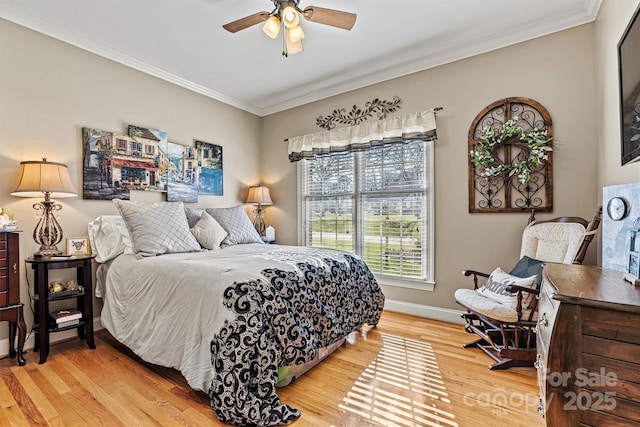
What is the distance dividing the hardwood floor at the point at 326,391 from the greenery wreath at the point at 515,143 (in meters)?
1.59

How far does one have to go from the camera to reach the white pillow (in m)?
2.67

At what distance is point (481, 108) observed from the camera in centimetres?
293

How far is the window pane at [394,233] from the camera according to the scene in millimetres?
3311

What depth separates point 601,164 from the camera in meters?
2.32

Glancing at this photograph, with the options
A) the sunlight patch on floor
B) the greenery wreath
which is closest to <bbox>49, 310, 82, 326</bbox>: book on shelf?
the sunlight patch on floor

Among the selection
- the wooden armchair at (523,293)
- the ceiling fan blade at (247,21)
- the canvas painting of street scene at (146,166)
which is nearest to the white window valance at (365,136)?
the canvas painting of street scene at (146,166)

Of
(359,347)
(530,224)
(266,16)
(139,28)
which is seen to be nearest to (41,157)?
(139,28)

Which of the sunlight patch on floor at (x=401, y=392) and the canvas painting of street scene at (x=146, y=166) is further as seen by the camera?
the canvas painting of street scene at (x=146, y=166)

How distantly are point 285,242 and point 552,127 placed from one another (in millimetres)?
3335

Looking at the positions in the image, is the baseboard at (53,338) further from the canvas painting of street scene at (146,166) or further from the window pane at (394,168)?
the window pane at (394,168)

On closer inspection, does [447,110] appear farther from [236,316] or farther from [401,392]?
[236,316]

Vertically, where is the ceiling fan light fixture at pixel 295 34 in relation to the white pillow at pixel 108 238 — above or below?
above

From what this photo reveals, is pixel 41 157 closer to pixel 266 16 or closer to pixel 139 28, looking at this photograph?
pixel 139 28

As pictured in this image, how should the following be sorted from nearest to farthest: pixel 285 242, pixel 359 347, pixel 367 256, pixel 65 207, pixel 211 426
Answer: pixel 211 426, pixel 359 347, pixel 65 207, pixel 367 256, pixel 285 242
